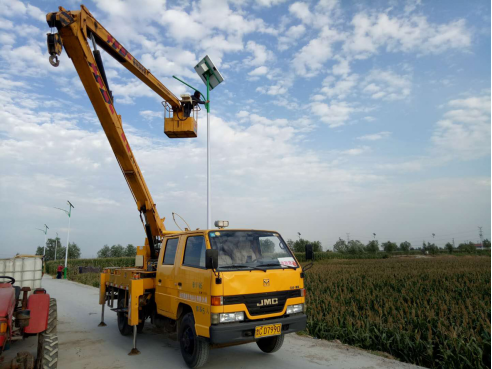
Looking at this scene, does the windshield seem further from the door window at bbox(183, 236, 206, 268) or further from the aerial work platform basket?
the aerial work platform basket

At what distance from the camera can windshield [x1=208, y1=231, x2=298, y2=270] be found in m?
5.48

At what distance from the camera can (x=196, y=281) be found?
543 centimetres

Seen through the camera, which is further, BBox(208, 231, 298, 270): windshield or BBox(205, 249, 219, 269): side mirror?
BBox(208, 231, 298, 270): windshield

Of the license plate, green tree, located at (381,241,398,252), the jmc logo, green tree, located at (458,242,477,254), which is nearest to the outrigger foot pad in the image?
the license plate

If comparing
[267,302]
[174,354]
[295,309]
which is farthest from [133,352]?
[295,309]

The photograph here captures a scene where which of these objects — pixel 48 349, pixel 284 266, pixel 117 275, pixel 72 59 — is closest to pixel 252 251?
pixel 284 266

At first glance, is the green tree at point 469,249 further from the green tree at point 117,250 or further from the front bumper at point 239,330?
the green tree at point 117,250

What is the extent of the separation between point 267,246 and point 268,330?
144cm

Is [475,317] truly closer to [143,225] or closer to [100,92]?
[143,225]

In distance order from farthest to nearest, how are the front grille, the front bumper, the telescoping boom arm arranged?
1. the telescoping boom arm
2. the front grille
3. the front bumper

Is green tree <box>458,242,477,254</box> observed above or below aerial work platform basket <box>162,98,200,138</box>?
below

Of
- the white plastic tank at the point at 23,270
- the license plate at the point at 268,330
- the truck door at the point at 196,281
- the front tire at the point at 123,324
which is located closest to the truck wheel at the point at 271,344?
the license plate at the point at 268,330

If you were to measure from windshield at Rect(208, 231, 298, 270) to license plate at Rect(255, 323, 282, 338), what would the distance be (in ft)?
2.91

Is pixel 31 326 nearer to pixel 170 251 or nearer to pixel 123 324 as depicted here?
pixel 170 251
